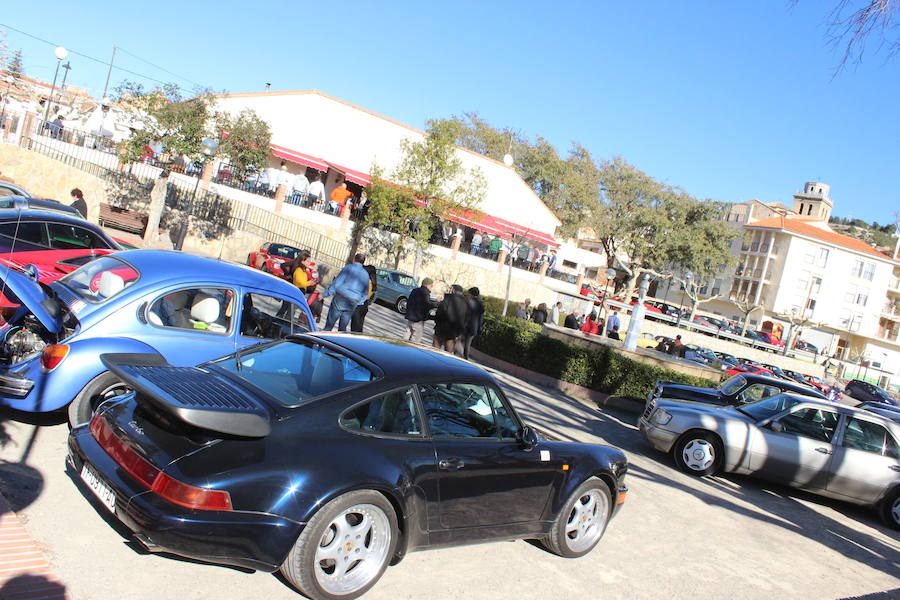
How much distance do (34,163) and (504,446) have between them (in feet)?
78.0

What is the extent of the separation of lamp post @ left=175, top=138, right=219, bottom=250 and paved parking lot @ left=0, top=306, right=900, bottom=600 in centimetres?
1265

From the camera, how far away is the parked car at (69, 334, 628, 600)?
11.6 feet

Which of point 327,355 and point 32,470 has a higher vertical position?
point 327,355

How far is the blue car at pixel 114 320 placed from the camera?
5.12 m

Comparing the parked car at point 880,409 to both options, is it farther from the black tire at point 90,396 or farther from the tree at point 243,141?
the tree at point 243,141

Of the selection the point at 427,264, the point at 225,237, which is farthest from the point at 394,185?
the point at 225,237

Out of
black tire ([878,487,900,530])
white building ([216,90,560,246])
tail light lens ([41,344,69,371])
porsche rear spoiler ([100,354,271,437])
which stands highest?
white building ([216,90,560,246])

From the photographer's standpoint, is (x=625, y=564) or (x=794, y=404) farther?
(x=794, y=404)

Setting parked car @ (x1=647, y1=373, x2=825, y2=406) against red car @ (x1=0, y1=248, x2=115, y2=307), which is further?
parked car @ (x1=647, y1=373, x2=825, y2=406)

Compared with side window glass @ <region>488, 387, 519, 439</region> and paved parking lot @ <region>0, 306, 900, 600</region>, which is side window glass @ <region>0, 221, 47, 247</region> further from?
side window glass @ <region>488, 387, 519, 439</region>

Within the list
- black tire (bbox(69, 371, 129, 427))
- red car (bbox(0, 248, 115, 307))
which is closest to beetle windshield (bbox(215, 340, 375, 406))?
black tire (bbox(69, 371, 129, 427))

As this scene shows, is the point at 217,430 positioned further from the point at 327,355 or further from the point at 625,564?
the point at 625,564

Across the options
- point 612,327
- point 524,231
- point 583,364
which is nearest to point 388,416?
point 583,364

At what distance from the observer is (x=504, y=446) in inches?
191
